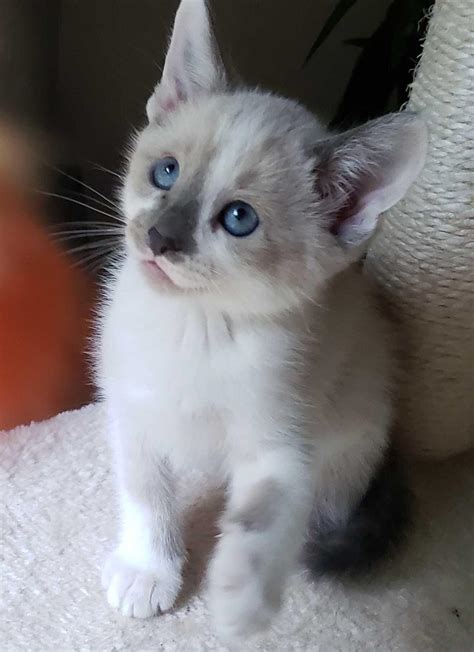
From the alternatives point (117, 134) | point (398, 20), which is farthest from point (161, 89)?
point (117, 134)

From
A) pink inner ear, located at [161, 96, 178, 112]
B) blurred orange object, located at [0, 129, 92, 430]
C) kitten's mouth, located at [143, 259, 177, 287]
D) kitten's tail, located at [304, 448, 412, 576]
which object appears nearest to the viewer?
kitten's mouth, located at [143, 259, 177, 287]

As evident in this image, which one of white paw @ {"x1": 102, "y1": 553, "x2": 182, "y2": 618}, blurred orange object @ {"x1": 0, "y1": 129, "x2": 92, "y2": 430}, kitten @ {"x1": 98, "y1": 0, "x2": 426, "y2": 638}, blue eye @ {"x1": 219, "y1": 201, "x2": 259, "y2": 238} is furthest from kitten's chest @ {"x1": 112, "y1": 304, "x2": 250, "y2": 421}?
blurred orange object @ {"x1": 0, "y1": 129, "x2": 92, "y2": 430}

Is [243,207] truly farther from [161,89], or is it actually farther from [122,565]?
[122,565]

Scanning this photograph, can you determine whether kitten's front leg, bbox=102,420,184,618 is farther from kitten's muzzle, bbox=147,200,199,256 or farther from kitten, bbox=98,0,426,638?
kitten's muzzle, bbox=147,200,199,256

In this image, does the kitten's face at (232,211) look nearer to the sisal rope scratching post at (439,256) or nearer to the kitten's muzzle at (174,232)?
the kitten's muzzle at (174,232)

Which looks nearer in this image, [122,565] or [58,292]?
[122,565]

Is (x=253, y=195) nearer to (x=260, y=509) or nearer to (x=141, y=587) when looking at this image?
(x=260, y=509)
